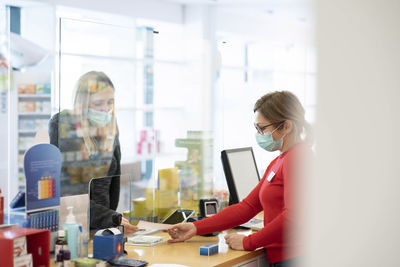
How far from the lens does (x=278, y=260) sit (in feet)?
6.78

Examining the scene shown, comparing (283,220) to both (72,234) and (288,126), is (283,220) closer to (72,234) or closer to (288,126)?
(288,126)

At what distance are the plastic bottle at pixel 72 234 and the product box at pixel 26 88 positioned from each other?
20.2ft

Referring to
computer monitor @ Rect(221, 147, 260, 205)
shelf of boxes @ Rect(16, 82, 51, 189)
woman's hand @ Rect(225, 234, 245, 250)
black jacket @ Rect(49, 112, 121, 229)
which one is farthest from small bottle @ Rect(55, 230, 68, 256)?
shelf of boxes @ Rect(16, 82, 51, 189)

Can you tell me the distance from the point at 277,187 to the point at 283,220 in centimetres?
16

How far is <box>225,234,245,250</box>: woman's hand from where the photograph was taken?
2.11 metres

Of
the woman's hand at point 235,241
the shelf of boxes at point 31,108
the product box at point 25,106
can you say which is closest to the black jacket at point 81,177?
the woman's hand at point 235,241

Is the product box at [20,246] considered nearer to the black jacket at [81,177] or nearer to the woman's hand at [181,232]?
the black jacket at [81,177]

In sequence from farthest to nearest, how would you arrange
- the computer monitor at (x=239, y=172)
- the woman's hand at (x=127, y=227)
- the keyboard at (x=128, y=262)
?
the computer monitor at (x=239, y=172)
the woman's hand at (x=127, y=227)
the keyboard at (x=128, y=262)

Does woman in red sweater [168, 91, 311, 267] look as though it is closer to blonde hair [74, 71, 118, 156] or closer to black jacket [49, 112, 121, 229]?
black jacket [49, 112, 121, 229]

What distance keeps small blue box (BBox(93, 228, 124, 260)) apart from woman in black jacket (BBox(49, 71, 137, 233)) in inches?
8.5

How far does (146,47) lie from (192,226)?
121 cm

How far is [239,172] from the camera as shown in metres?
2.80

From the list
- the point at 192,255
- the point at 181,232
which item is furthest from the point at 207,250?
the point at 181,232

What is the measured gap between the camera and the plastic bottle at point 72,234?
1829mm
